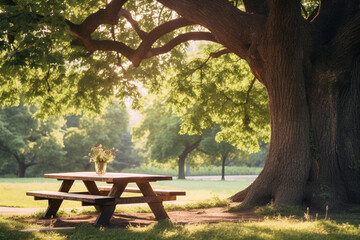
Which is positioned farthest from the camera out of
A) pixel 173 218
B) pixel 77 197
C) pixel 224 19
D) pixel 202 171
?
pixel 202 171

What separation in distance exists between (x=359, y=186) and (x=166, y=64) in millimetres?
9334

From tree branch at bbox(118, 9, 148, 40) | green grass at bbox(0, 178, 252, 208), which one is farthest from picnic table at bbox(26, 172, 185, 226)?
tree branch at bbox(118, 9, 148, 40)

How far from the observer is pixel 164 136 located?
40.5 m

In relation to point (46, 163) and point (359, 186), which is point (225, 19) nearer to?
point (359, 186)

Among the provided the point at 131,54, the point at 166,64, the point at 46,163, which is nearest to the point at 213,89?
the point at 166,64

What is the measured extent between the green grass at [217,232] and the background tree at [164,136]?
3160 centimetres

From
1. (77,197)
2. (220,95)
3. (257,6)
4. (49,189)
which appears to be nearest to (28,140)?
(49,189)

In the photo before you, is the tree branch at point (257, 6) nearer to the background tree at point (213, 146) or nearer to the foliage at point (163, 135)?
the foliage at point (163, 135)

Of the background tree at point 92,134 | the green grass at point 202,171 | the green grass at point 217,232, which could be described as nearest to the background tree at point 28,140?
the background tree at point 92,134

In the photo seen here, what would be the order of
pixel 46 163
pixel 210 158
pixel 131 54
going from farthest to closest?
pixel 46 163 → pixel 210 158 → pixel 131 54

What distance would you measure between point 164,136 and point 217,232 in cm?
3361

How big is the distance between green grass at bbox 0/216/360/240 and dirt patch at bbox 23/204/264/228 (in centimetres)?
126

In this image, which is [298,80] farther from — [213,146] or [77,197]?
[213,146]

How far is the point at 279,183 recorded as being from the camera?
36.2 feet
